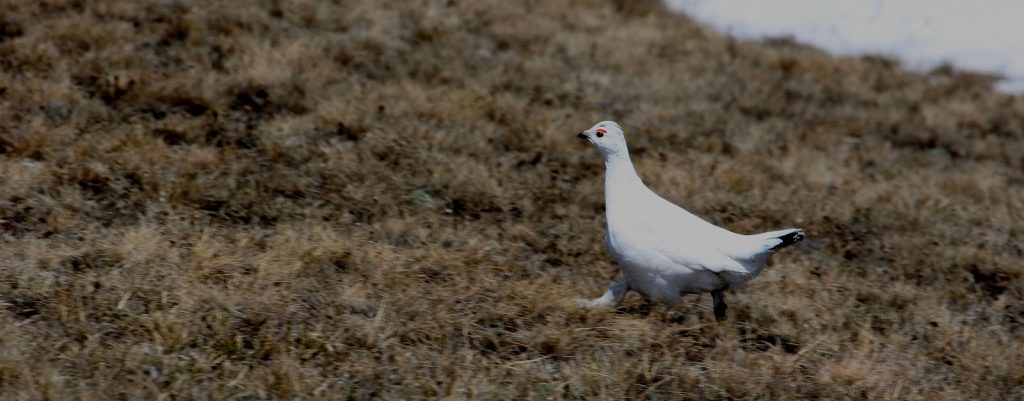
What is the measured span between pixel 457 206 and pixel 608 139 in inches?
87.6

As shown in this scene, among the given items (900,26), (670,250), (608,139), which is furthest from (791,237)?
(900,26)

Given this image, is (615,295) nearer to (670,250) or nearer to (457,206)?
(670,250)

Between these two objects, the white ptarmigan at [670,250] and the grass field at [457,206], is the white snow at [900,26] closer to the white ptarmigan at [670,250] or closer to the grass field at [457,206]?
the grass field at [457,206]

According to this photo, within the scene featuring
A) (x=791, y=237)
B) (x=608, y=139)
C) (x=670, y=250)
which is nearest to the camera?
(x=791, y=237)

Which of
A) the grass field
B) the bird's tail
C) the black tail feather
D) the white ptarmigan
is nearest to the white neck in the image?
the white ptarmigan

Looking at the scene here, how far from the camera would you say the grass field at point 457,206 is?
18.1 ft

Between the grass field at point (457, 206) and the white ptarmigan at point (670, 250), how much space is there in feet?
0.94

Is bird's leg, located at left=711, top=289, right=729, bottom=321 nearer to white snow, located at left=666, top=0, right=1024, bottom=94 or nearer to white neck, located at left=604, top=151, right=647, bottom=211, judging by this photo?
white neck, located at left=604, top=151, right=647, bottom=211

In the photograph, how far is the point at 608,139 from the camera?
21.0ft

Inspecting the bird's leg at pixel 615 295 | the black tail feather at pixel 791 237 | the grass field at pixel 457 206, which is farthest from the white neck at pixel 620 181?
the black tail feather at pixel 791 237

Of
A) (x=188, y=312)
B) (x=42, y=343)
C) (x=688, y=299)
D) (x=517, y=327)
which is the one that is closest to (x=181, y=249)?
(x=188, y=312)

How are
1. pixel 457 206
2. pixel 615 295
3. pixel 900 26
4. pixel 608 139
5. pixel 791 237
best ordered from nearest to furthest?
1. pixel 791 237
2. pixel 615 295
3. pixel 608 139
4. pixel 457 206
5. pixel 900 26

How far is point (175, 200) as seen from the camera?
298 inches

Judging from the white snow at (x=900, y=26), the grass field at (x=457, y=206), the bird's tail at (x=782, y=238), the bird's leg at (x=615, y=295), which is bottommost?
the grass field at (x=457, y=206)
